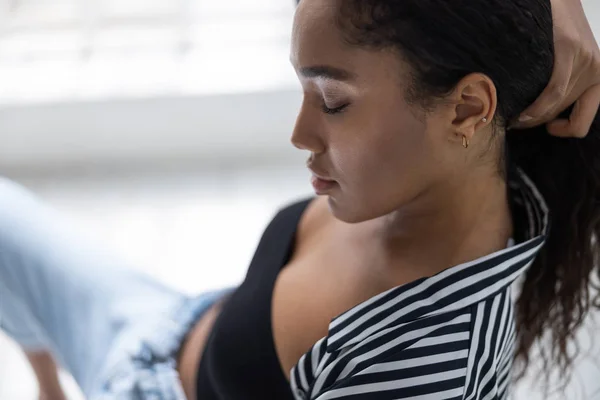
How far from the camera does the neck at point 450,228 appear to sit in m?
0.71

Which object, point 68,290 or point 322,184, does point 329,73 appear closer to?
point 322,184

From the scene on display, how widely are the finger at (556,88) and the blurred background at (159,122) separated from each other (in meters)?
0.81

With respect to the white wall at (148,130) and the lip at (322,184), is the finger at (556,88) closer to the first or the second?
the lip at (322,184)

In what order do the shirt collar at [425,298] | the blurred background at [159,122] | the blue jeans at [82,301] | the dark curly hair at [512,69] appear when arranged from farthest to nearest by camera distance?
the blurred background at [159,122] < the blue jeans at [82,301] < the shirt collar at [425,298] < the dark curly hair at [512,69]

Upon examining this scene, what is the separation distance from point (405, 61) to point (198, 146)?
104 cm

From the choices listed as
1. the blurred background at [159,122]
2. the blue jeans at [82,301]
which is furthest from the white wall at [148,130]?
the blue jeans at [82,301]

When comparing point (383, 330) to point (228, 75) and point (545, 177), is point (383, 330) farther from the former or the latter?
point (228, 75)

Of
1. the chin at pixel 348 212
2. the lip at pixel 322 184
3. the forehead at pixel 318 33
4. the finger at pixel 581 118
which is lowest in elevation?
the chin at pixel 348 212

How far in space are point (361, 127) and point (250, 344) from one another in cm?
27

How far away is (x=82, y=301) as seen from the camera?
919mm

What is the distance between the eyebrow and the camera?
586mm

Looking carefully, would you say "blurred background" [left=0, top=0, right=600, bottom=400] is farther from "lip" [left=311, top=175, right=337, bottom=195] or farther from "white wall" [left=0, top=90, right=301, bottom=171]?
"lip" [left=311, top=175, right=337, bottom=195]

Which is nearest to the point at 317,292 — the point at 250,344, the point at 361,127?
the point at 250,344

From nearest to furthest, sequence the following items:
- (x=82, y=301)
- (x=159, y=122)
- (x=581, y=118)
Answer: (x=581, y=118), (x=82, y=301), (x=159, y=122)
